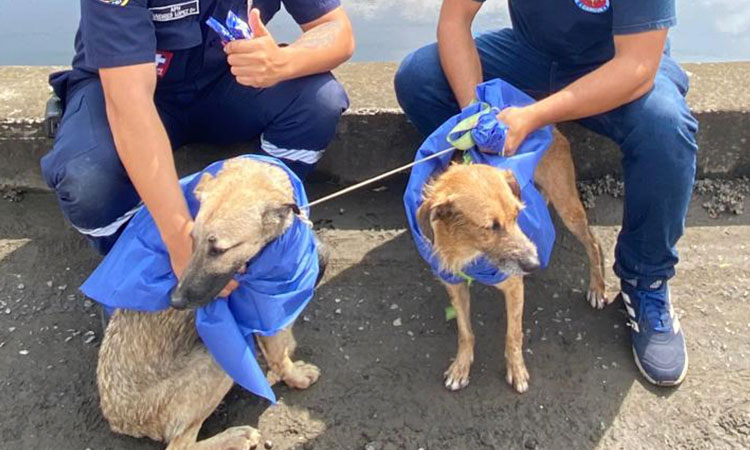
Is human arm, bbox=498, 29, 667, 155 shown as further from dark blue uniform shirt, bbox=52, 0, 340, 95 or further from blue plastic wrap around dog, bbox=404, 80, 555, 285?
dark blue uniform shirt, bbox=52, 0, 340, 95

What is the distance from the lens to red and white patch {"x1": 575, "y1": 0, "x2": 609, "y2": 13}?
3.27 m

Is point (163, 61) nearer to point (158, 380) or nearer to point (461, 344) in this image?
point (158, 380)

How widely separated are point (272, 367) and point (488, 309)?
1.21 metres

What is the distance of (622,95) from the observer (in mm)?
3225

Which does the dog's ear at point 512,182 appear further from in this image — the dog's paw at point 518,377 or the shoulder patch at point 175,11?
the shoulder patch at point 175,11

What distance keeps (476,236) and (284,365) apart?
1.10 metres

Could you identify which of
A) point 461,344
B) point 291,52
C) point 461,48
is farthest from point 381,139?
point 461,344

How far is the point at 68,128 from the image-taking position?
3.40 meters

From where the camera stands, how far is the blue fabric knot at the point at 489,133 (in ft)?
10.1

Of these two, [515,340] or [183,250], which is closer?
[183,250]

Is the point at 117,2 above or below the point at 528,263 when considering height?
above

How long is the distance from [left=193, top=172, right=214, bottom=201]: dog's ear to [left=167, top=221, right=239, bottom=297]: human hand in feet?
0.40

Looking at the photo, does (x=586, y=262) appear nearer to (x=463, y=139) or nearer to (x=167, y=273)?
(x=463, y=139)

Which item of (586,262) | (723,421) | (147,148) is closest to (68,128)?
(147,148)
